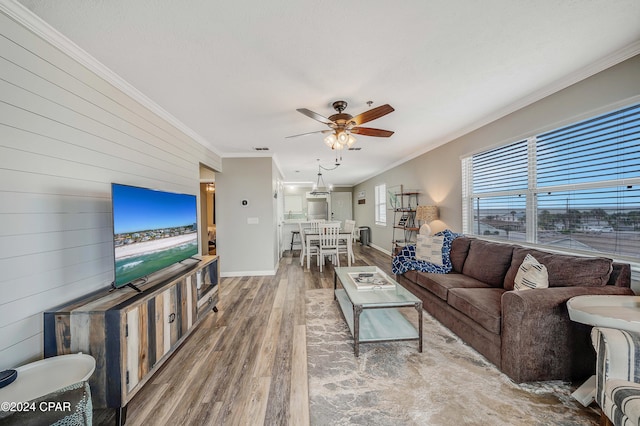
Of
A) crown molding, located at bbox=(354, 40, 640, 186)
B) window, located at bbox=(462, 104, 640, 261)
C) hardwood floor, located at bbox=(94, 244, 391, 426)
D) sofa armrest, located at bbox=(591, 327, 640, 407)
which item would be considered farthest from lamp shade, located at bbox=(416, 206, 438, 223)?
sofa armrest, located at bbox=(591, 327, 640, 407)

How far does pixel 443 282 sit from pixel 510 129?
2084mm

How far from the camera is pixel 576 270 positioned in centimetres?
196

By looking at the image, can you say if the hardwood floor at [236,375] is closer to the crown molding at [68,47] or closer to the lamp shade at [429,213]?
the crown molding at [68,47]

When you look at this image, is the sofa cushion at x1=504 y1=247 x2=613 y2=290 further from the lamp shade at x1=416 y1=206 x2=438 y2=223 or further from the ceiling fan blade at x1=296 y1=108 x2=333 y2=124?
the ceiling fan blade at x1=296 y1=108 x2=333 y2=124

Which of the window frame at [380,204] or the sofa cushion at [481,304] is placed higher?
the window frame at [380,204]

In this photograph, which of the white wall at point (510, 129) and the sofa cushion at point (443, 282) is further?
the sofa cushion at point (443, 282)

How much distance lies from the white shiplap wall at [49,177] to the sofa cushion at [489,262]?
3733mm

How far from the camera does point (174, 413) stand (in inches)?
62.4

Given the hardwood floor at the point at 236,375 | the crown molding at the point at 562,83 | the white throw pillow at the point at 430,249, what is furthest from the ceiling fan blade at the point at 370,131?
the hardwood floor at the point at 236,375

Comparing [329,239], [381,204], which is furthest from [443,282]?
[381,204]

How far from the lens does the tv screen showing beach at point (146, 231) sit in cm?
174

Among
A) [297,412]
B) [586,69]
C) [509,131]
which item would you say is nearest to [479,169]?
[509,131]

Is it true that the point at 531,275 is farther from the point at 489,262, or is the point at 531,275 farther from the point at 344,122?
the point at 344,122

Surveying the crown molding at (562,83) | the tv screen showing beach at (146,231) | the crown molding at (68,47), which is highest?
the crown molding at (562,83)
